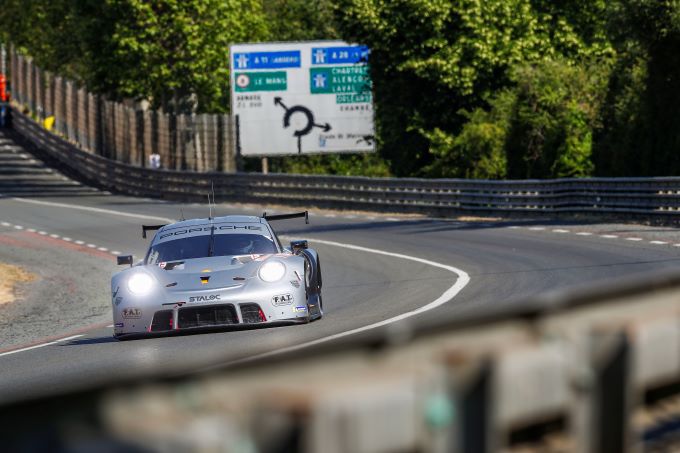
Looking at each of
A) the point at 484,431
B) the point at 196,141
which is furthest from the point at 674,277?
Result: the point at 196,141

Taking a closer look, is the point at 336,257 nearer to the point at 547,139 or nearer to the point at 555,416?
the point at 547,139

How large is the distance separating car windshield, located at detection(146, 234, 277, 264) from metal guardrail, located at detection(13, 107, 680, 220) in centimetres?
1462

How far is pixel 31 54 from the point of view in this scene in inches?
4626

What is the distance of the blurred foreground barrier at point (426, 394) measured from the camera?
3.03 meters

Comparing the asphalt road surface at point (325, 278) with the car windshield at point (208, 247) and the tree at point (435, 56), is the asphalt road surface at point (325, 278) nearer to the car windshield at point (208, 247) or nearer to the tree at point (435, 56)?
the car windshield at point (208, 247)

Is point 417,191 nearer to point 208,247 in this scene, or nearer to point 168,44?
point 208,247

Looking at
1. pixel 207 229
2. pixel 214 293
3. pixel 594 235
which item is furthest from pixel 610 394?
pixel 594 235

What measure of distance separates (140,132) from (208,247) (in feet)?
172

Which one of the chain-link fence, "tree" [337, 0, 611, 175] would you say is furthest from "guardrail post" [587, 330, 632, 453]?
the chain-link fence

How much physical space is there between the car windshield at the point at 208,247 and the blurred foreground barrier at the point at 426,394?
1125 cm

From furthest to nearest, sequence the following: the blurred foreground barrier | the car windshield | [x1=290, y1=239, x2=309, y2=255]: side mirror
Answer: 1. the car windshield
2. [x1=290, y1=239, x2=309, y2=255]: side mirror
3. the blurred foreground barrier

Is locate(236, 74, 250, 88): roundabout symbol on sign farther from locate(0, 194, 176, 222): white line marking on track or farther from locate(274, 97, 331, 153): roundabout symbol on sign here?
locate(0, 194, 176, 222): white line marking on track

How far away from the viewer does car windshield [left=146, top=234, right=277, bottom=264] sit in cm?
1567

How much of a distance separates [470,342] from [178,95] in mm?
81545
